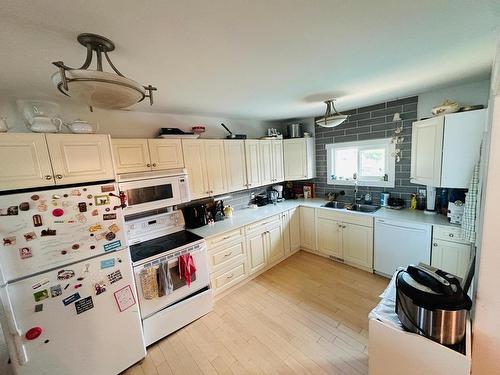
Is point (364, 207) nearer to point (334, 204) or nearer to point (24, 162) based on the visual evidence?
point (334, 204)

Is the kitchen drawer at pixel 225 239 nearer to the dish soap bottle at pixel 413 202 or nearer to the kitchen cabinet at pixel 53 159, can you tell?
the kitchen cabinet at pixel 53 159

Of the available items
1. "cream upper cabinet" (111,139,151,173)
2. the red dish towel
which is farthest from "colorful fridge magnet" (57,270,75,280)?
"cream upper cabinet" (111,139,151,173)

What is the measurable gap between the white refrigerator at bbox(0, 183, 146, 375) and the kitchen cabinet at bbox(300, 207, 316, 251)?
2.69 meters

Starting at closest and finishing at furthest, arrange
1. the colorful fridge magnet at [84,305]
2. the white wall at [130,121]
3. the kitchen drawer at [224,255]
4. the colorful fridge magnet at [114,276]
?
the colorful fridge magnet at [84,305], the colorful fridge magnet at [114,276], the white wall at [130,121], the kitchen drawer at [224,255]

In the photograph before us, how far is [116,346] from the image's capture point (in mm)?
1750

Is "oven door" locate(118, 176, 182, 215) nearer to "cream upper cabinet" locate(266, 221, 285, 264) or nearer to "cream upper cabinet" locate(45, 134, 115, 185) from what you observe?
"cream upper cabinet" locate(45, 134, 115, 185)

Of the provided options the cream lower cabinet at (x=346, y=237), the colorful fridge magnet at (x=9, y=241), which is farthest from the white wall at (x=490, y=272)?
the colorful fridge magnet at (x=9, y=241)

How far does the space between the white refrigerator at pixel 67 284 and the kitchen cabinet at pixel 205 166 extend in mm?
1035

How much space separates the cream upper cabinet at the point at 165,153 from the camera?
2.32 meters

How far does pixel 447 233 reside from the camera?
88.9 inches

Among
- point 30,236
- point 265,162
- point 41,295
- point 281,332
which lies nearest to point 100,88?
point 30,236

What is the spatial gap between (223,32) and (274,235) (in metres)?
2.75

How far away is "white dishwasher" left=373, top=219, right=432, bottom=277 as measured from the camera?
2.43 meters

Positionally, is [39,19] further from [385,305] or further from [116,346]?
[385,305]
